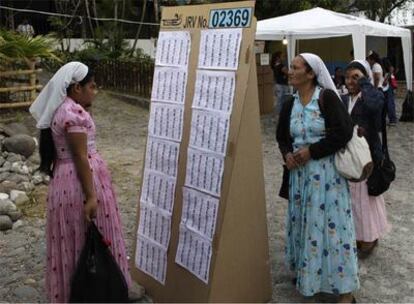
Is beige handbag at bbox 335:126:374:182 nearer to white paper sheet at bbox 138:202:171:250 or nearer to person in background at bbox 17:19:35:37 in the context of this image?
white paper sheet at bbox 138:202:171:250

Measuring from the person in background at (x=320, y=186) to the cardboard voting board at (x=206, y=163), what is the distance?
12.0 inches

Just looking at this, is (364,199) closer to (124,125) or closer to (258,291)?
(258,291)

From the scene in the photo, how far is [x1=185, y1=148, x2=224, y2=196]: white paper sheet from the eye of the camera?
3.08 metres

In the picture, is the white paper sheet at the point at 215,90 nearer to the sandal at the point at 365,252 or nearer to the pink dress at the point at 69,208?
the pink dress at the point at 69,208

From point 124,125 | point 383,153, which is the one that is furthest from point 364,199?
point 124,125

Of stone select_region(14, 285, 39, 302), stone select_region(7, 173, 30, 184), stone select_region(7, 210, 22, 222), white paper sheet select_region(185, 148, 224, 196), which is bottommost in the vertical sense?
stone select_region(14, 285, 39, 302)

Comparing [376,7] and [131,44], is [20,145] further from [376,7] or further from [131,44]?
[376,7]

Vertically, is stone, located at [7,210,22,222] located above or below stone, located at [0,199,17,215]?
below

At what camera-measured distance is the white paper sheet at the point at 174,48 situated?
3338 mm

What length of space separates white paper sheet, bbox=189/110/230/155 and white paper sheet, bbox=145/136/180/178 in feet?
0.72

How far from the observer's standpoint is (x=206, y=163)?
124 inches

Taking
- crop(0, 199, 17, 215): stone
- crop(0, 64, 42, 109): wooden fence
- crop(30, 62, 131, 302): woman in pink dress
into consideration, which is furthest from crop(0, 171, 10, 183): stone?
crop(0, 64, 42, 109): wooden fence

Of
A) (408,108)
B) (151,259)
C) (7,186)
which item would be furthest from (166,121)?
(408,108)

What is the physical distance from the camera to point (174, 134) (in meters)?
3.44
